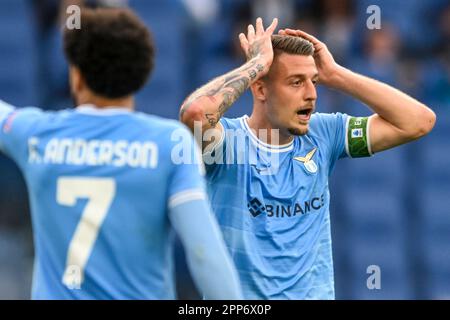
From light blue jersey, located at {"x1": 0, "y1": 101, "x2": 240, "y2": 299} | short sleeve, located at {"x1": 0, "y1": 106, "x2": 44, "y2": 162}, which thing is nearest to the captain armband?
light blue jersey, located at {"x1": 0, "y1": 101, "x2": 240, "y2": 299}

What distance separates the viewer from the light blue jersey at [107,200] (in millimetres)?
4355

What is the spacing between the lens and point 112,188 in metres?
4.36

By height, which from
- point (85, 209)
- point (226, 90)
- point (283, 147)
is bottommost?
point (85, 209)

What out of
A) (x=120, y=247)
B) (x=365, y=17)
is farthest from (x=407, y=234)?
(x=120, y=247)

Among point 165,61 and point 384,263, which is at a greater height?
point 165,61

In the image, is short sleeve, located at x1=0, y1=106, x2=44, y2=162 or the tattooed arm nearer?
short sleeve, located at x1=0, y1=106, x2=44, y2=162

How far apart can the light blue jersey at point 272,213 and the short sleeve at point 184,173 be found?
5.46 feet

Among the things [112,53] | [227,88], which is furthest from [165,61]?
[112,53]

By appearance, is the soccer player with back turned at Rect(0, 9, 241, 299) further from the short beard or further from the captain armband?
the captain armband

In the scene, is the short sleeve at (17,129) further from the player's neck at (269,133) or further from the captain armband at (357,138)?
the captain armband at (357,138)

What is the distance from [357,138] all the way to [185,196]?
2450 mm

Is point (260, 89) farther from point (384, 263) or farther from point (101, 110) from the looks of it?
point (384, 263)

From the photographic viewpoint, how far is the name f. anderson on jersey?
437 cm

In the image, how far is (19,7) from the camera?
13016 mm
